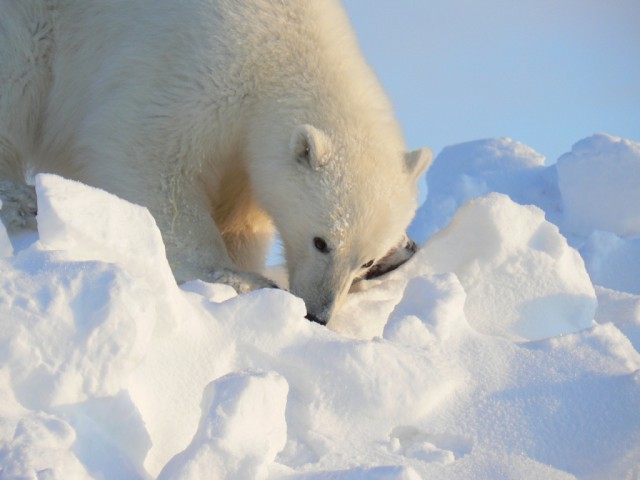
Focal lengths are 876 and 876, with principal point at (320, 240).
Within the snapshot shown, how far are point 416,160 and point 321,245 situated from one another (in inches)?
28.2

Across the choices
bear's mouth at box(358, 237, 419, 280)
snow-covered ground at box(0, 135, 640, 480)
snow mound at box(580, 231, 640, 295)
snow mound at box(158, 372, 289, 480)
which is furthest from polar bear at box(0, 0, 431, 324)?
snow mound at box(580, 231, 640, 295)

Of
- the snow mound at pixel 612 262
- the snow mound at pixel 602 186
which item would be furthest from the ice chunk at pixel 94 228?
the snow mound at pixel 602 186

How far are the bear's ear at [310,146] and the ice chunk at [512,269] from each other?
0.73 meters

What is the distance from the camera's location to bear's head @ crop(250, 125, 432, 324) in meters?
4.20

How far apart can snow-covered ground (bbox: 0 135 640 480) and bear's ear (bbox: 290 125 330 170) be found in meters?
0.77

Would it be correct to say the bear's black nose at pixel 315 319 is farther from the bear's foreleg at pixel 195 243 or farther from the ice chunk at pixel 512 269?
the ice chunk at pixel 512 269

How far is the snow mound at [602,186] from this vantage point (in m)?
7.60

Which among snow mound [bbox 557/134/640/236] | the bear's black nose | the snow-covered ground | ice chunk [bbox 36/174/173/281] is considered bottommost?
snow mound [bbox 557/134/640/236]

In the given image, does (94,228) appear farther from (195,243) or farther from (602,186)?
(602,186)

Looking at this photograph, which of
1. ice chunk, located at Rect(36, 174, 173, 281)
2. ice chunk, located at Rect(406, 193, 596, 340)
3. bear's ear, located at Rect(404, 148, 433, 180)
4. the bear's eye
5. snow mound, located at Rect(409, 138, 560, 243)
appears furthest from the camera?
snow mound, located at Rect(409, 138, 560, 243)

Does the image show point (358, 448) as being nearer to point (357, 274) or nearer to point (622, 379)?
point (622, 379)

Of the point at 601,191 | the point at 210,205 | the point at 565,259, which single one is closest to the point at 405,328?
the point at 565,259

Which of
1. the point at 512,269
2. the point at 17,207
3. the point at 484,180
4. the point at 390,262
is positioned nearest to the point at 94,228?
the point at 17,207

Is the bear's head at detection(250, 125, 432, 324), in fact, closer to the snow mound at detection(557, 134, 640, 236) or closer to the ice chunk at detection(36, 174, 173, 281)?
the ice chunk at detection(36, 174, 173, 281)
